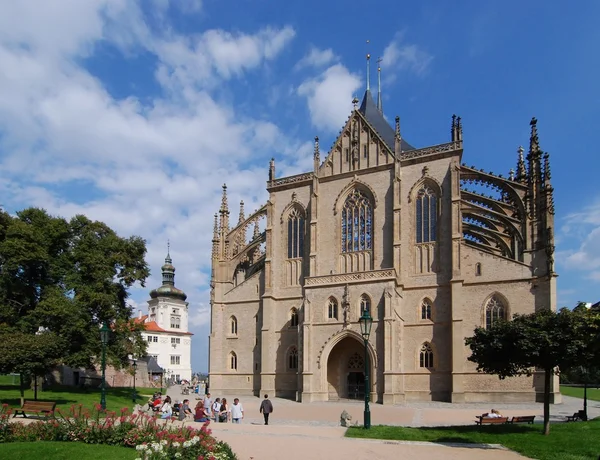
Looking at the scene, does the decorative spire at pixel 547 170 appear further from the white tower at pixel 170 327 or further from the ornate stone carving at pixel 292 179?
the white tower at pixel 170 327

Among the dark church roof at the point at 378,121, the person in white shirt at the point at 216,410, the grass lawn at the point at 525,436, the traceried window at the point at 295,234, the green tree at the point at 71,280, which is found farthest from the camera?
the dark church roof at the point at 378,121

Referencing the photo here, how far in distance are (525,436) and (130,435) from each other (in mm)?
12430

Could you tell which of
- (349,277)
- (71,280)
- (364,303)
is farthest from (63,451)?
(349,277)

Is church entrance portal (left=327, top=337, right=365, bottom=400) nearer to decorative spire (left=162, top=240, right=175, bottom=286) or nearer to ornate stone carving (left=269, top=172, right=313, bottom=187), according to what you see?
ornate stone carving (left=269, top=172, right=313, bottom=187)

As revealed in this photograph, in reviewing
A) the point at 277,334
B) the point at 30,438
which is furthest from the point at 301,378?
the point at 30,438

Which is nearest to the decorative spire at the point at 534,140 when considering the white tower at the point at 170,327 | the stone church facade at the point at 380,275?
the stone church facade at the point at 380,275

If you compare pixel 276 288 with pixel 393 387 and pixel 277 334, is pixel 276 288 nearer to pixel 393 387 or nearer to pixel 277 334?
pixel 277 334

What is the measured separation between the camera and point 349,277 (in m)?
39.2

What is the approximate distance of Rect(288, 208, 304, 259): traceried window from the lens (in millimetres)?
45778

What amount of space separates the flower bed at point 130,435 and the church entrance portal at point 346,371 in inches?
1051

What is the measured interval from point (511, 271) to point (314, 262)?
593 inches

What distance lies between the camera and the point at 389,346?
3619cm

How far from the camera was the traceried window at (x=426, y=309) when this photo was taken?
3947cm

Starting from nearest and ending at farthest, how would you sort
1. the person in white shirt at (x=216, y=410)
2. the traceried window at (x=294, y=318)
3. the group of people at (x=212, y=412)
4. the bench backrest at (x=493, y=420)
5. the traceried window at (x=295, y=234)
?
the bench backrest at (x=493, y=420) < the group of people at (x=212, y=412) < the person in white shirt at (x=216, y=410) < the traceried window at (x=294, y=318) < the traceried window at (x=295, y=234)
